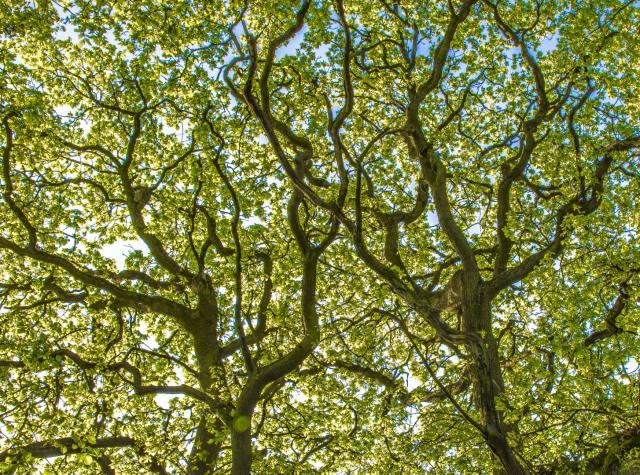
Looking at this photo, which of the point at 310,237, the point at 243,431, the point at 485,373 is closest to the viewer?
the point at 485,373

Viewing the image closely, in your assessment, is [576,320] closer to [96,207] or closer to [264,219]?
[264,219]

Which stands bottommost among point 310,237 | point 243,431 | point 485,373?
point 485,373

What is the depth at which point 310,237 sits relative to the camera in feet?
41.6

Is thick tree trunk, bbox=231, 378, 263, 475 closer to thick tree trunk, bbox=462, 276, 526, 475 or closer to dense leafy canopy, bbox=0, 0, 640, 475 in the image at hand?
dense leafy canopy, bbox=0, 0, 640, 475

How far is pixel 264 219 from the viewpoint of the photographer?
14664 millimetres

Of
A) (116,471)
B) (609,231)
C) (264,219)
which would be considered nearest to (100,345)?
(116,471)

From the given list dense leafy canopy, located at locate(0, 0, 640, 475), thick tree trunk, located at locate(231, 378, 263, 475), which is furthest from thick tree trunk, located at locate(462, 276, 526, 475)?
thick tree trunk, located at locate(231, 378, 263, 475)

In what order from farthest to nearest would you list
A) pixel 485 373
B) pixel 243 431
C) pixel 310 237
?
pixel 310 237 → pixel 243 431 → pixel 485 373

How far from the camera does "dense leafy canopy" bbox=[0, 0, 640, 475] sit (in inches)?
405

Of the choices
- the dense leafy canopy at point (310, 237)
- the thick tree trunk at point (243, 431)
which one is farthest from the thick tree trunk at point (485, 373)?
the thick tree trunk at point (243, 431)

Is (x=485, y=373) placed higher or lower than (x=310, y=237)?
lower

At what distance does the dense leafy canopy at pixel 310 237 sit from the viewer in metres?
10.3

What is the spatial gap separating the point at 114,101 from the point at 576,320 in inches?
494

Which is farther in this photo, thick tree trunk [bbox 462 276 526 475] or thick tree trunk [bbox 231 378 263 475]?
thick tree trunk [bbox 231 378 263 475]
